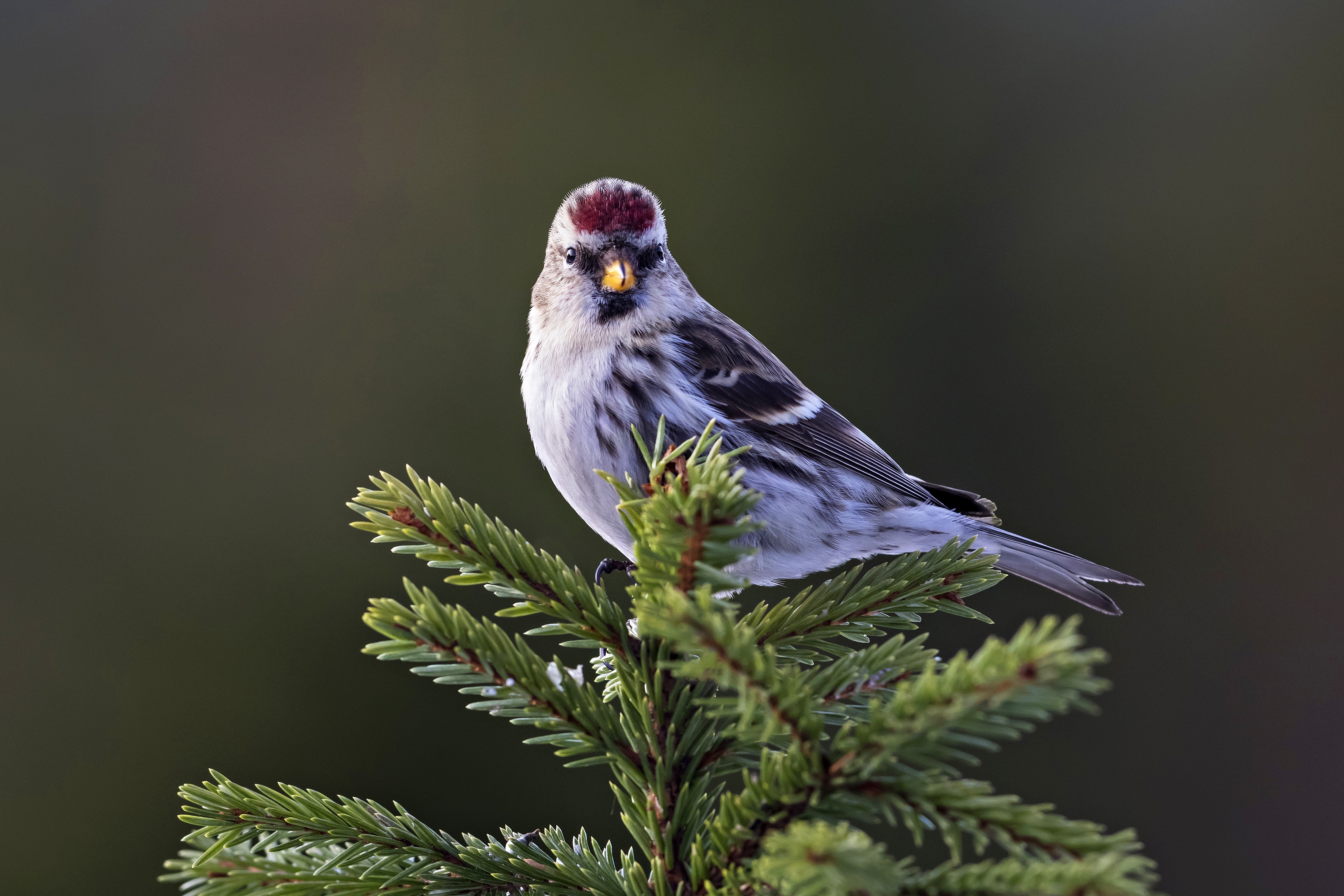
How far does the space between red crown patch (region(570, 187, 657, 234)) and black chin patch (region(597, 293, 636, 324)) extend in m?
0.11

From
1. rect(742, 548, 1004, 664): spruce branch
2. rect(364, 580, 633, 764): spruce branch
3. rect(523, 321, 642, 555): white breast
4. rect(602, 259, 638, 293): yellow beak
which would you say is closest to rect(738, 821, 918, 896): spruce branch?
rect(364, 580, 633, 764): spruce branch

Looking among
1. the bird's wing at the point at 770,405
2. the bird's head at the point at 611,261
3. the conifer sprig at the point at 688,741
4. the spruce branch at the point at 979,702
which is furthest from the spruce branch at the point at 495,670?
the bird's head at the point at 611,261

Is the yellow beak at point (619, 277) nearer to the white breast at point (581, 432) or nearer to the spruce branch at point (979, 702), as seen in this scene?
the white breast at point (581, 432)

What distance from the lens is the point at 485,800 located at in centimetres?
245

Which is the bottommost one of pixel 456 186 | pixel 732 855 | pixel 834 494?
pixel 732 855

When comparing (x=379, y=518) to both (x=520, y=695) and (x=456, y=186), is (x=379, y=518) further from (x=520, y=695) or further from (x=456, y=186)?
(x=456, y=186)

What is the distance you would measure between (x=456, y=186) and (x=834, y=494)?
76.2 inches

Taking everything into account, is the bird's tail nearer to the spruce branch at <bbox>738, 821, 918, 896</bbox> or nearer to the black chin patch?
the black chin patch

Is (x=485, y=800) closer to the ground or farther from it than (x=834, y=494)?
closer to the ground

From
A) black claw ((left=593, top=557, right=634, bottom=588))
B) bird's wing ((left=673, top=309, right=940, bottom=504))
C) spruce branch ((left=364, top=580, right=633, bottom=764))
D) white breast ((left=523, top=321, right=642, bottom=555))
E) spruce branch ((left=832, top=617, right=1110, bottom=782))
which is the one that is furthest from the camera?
bird's wing ((left=673, top=309, right=940, bottom=504))

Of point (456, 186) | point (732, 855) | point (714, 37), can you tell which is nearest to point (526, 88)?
point (456, 186)

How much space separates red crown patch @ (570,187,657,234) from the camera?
1613 mm

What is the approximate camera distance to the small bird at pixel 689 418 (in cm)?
143

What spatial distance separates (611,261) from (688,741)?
0.98 meters
